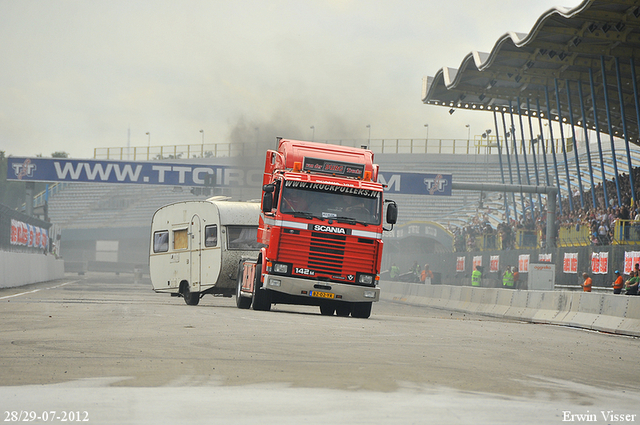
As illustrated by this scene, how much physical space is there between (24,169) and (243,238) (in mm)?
33142

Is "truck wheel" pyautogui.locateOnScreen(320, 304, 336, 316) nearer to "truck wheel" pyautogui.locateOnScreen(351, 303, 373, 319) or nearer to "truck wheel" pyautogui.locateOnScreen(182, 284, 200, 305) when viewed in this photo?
"truck wheel" pyautogui.locateOnScreen(351, 303, 373, 319)

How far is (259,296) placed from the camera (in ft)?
64.6

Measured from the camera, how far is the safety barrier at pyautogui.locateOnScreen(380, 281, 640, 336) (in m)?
19.2

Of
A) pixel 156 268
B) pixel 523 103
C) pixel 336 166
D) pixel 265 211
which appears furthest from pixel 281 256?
pixel 523 103

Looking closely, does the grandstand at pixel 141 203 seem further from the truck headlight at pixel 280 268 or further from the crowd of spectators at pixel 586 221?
the truck headlight at pixel 280 268

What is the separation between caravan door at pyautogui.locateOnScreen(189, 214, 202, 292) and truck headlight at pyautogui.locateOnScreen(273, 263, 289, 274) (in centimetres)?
488

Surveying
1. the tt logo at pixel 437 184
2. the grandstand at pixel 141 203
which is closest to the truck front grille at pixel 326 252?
the tt logo at pixel 437 184

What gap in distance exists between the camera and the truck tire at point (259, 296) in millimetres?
19484

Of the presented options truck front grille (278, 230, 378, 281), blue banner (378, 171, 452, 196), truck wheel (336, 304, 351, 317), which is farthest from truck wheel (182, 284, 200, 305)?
blue banner (378, 171, 452, 196)

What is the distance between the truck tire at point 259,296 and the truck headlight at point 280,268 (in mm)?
784

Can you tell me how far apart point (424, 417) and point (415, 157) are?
73.4m

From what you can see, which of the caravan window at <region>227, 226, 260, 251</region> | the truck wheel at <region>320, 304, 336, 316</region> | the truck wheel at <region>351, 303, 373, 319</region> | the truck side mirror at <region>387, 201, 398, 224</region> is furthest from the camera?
the caravan window at <region>227, 226, 260, 251</region>

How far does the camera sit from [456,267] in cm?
4234

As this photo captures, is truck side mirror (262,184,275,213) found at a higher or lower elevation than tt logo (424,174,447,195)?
lower
